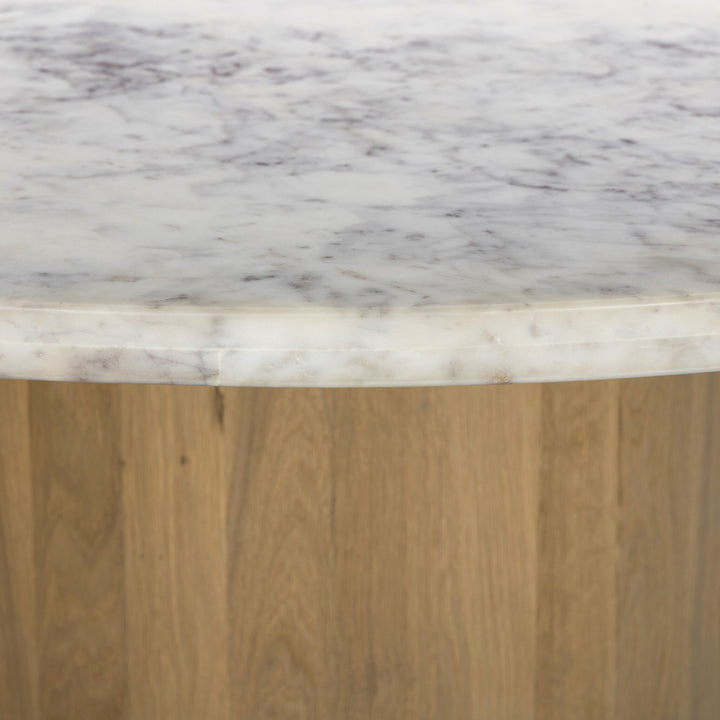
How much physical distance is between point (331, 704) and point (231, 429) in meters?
0.22

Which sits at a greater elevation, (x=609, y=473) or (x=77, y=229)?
(x=77, y=229)

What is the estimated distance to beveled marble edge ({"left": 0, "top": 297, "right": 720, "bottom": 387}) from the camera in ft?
1.17

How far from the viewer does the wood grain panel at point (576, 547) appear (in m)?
0.75

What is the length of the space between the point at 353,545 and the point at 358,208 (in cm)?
33

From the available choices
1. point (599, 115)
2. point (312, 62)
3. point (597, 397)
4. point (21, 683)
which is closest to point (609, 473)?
point (597, 397)

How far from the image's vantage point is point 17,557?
2.60 ft

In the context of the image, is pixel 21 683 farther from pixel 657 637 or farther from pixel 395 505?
pixel 657 637

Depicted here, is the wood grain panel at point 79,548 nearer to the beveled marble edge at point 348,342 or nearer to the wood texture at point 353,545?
the wood texture at point 353,545

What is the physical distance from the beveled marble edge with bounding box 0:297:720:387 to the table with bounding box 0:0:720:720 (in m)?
0.11

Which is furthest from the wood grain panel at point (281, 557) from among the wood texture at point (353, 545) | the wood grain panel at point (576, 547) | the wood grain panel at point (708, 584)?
the wood grain panel at point (708, 584)

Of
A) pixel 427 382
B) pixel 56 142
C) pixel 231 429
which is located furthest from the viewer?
pixel 231 429

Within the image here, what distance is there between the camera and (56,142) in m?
0.60

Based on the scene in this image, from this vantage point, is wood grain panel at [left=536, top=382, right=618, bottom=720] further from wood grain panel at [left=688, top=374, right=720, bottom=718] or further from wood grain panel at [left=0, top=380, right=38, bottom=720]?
wood grain panel at [left=0, top=380, right=38, bottom=720]

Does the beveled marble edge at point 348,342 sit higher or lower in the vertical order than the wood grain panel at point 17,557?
higher
